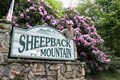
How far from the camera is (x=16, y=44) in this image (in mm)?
4883

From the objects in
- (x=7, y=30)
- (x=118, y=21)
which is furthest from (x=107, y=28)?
(x=7, y=30)

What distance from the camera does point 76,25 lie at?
9.70 metres

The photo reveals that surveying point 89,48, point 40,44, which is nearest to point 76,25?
point 89,48

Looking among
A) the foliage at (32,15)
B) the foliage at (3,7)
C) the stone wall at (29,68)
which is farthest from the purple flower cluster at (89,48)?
the stone wall at (29,68)

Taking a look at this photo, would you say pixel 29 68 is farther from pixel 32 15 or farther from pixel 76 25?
pixel 76 25

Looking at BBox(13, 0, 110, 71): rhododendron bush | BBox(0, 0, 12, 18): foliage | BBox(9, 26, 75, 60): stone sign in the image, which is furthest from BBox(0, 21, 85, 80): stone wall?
BBox(0, 0, 12, 18): foliage

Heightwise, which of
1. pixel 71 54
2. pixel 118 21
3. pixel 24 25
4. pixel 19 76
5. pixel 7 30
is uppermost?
pixel 118 21

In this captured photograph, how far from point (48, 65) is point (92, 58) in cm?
389

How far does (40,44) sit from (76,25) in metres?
4.56

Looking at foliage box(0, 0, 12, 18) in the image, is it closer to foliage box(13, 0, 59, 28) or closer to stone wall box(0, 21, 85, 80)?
foliage box(13, 0, 59, 28)

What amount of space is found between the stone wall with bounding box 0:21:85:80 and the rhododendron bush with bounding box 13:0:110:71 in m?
2.64

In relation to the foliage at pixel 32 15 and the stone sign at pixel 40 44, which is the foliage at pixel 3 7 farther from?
the stone sign at pixel 40 44

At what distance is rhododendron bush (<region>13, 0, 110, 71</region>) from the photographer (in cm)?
821

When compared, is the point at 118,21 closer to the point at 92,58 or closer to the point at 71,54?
the point at 92,58
